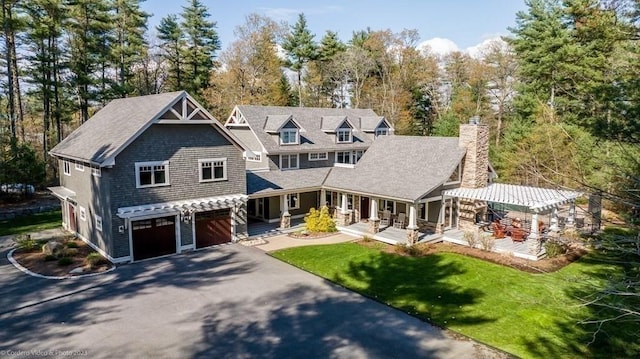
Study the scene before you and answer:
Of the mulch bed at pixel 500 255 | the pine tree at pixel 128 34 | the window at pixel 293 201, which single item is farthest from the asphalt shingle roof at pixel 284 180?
the pine tree at pixel 128 34

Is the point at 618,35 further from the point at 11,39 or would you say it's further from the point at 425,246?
the point at 11,39

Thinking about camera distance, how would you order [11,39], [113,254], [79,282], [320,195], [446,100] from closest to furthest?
[79,282], [113,254], [320,195], [11,39], [446,100]

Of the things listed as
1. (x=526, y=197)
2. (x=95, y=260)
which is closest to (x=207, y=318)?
(x=95, y=260)

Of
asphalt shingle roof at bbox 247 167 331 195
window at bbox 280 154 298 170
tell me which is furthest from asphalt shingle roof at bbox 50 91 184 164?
window at bbox 280 154 298 170

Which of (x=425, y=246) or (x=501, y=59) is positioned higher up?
(x=501, y=59)

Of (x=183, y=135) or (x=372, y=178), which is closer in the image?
(x=183, y=135)

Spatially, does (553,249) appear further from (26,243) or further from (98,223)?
(26,243)

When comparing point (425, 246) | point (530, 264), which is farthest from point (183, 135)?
point (530, 264)
